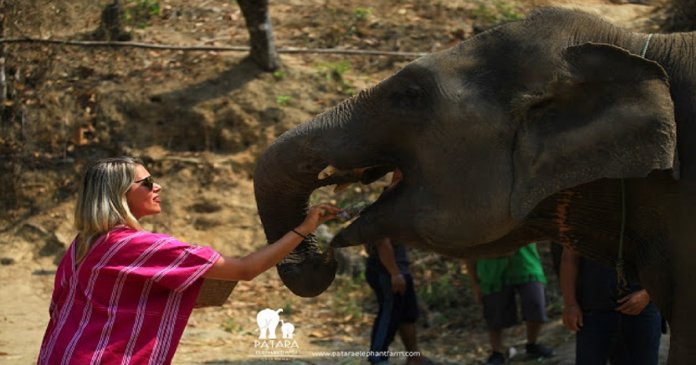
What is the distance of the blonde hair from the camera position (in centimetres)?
452

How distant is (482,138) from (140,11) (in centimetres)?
1062

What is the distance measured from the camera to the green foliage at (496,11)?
1456 centimetres

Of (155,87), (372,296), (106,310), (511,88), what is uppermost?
(511,88)

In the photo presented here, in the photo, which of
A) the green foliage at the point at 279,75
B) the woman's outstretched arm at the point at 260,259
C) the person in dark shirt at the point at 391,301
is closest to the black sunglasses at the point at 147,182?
the woman's outstretched arm at the point at 260,259

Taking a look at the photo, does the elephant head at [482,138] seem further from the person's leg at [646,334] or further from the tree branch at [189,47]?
the tree branch at [189,47]

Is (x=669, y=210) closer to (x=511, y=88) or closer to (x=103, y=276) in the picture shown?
(x=511, y=88)

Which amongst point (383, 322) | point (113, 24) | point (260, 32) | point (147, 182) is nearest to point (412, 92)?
point (147, 182)

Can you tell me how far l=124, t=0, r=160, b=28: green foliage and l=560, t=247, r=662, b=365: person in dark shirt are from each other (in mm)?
8890

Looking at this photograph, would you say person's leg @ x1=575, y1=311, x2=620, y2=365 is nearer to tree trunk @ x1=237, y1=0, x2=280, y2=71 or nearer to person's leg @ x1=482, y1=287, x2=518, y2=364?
person's leg @ x1=482, y1=287, x2=518, y2=364

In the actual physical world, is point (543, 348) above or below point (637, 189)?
below

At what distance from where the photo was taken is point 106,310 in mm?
4453

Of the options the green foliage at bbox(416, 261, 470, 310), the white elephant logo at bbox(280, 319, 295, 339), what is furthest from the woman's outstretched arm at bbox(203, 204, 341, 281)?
the green foliage at bbox(416, 261, 470, 310)

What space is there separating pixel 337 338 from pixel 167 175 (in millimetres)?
3136

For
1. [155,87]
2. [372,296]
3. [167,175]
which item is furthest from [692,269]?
[155,87]
